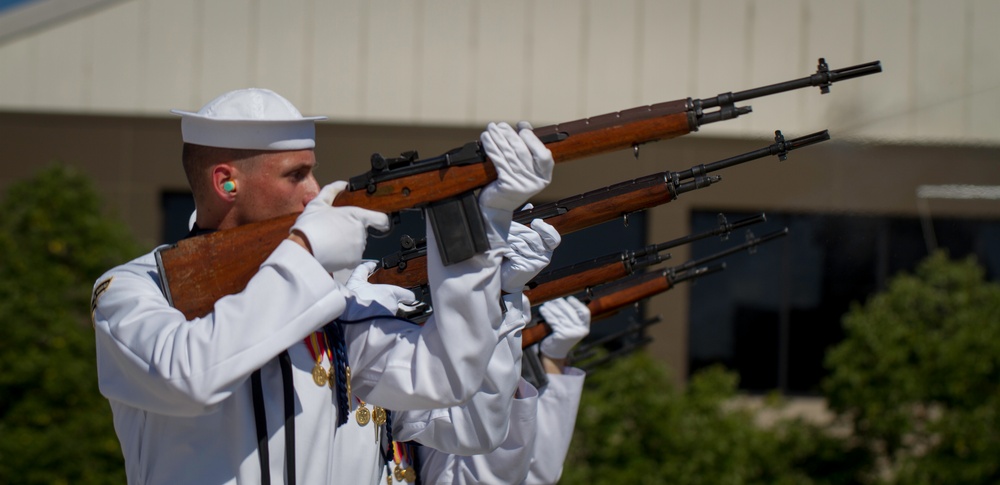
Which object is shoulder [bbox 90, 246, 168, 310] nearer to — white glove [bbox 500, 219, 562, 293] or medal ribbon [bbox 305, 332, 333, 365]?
medal ribbon [bbox 305, 332, 333, 365]

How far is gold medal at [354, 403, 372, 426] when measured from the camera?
2496 millimetres

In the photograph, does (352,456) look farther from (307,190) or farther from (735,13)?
(735,13)

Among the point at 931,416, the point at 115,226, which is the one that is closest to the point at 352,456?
the point at 115,226

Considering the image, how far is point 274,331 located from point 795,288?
6794 millimetres

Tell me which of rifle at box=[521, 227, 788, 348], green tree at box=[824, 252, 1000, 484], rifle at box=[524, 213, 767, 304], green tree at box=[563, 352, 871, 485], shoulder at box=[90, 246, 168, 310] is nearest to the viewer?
shoulder at box=[90, 246, 168, 310]

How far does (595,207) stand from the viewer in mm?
3404

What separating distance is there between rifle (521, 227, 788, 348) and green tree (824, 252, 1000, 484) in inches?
121

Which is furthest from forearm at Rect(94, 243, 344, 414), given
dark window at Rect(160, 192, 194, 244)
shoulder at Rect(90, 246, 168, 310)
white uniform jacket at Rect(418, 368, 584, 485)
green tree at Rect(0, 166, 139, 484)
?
dark window at Rect(160, 192, 194, 244)

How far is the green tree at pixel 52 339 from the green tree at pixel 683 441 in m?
2.96

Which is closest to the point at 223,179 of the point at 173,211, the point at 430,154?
the point at 430,154

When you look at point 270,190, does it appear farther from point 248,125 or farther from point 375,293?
point 375,293

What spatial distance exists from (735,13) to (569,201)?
482 centimetres

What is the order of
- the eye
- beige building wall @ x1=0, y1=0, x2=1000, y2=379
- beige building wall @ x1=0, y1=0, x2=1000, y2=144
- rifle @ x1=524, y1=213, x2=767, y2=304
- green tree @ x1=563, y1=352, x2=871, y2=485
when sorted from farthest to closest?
beige building wall @ x1=0, y1=0, x2=1000, y2=144
beige building wall @ x1=0, y1=0, x2=1000, y2=379
green tree @ x1=563, y1=352, x2=871, y2=485
rifle @ x1=524, y1=213, x2=767, y2=304
the eye

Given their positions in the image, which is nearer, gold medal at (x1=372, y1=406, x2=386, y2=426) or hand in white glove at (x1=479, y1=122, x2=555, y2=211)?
hand in white glove at (x1=479, y1=122, x2=555, y2=211)
